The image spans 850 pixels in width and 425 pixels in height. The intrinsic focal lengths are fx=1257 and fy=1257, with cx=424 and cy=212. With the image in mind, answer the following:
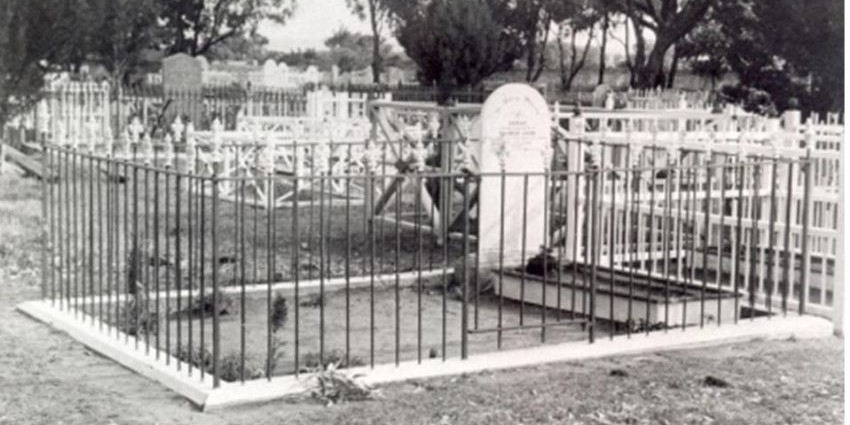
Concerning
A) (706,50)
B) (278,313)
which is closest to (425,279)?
(278,313)

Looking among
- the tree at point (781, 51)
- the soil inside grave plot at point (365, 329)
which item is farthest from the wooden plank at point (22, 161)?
the tree at point (781, 51)

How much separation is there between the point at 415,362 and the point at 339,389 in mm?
907

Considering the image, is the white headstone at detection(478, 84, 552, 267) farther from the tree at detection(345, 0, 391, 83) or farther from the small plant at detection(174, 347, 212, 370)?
→ the tree at detection(345, 0, 391, 83)

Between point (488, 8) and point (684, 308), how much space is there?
31287mm

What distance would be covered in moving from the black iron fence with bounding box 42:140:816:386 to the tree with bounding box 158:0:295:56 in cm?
3782

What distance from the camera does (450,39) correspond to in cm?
3900

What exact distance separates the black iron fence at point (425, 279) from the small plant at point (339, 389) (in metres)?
0.27

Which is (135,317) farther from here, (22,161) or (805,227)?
(22,161)

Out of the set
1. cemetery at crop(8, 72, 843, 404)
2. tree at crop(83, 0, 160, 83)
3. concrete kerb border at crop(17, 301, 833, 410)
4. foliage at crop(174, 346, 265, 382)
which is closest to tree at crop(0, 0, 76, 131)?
cemetery at crop(8, 72, 843, 404)

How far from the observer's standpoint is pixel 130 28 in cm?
3959

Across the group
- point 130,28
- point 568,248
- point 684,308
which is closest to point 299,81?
point 130,28

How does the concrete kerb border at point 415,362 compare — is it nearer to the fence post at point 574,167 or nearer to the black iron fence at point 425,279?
the black iron fence at point 425,279

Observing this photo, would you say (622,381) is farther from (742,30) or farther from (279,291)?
(742,30)

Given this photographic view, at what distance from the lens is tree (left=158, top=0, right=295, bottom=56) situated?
50.5 meters
